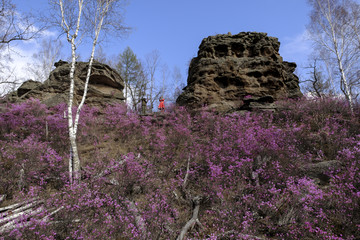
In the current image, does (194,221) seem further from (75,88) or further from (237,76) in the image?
(75,88)

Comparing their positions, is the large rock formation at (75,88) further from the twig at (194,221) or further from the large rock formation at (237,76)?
the twig at (194,221)

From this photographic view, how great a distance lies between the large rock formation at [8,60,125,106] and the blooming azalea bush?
2.33m

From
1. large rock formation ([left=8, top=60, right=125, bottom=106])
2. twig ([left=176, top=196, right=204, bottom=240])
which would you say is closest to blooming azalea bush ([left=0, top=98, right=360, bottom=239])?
twig ([left=176, top=196, right=204, bottom=240])

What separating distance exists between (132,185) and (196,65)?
1117 centimetres

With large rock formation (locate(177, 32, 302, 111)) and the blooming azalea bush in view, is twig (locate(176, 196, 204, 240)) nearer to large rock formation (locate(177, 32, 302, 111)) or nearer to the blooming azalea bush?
the blooming azalea bush

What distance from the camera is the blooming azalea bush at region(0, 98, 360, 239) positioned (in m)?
4.56

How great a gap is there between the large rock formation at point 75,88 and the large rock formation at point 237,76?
590 centimetres

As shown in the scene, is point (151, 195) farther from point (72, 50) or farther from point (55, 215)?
point (72, 50)

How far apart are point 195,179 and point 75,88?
11566 millimetres

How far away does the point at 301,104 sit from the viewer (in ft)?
39.0

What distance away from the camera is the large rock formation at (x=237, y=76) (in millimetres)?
13570

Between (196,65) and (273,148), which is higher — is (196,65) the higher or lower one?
the higher one

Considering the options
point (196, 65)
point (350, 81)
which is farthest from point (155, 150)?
point (350, 81)

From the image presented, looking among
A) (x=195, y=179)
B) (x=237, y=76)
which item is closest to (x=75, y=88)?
(x=195, y=179)
